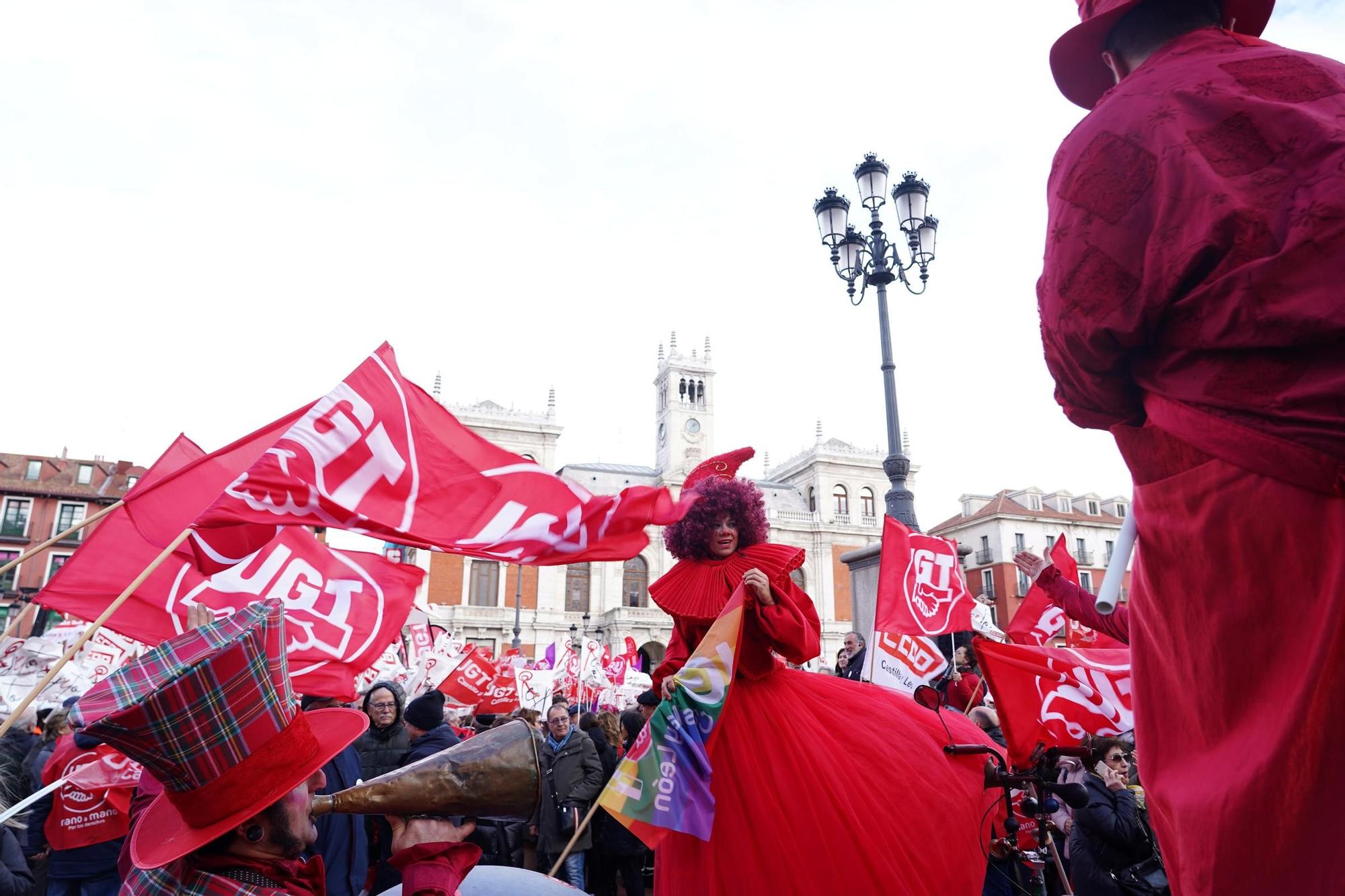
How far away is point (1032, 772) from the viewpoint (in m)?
2.93

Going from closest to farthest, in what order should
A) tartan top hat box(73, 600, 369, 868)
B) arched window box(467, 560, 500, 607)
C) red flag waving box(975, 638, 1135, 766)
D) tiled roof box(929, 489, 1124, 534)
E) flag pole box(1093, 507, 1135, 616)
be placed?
flag pole box(1093, 507, 1135, 616) < tartan top hat box(73, 600, 369, 868) < red flag waving box(975, 638, 1135, 766) < arched window box(467, 560, 500, 607) < tiled roof box(929, 489, 1124, 534)

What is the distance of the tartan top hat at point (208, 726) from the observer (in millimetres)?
1688

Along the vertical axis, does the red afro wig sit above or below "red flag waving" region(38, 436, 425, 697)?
above

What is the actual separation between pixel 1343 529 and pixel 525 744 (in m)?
1.60

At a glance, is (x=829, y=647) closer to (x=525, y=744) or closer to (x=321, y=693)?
(x=321, y=693)

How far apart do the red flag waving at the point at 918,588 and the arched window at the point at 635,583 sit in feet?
121

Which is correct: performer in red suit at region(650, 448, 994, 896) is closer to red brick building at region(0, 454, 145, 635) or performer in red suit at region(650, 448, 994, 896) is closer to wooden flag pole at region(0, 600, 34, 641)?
wooden flag pole at region(0, 600, 34, 641)

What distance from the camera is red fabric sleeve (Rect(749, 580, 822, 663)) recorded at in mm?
3359

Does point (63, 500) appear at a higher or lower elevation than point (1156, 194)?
higher

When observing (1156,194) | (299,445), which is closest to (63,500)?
(299,445)

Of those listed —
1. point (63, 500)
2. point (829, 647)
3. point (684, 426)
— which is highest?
point (684, 426)

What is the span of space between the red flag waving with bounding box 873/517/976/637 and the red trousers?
5.83 meters

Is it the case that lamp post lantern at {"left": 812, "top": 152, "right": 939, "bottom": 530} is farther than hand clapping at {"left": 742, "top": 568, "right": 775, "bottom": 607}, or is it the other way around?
lamp post lantern at {"left": 812, "top": 152, "right": 939, "bottom": 530}

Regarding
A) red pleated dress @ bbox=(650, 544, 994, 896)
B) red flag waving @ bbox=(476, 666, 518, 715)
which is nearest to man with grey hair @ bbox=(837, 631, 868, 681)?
red pleated dress @ bbox=(650, 544, 994, 896)
